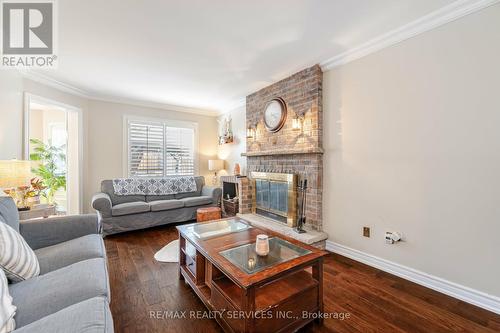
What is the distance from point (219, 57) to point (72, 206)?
3820mm

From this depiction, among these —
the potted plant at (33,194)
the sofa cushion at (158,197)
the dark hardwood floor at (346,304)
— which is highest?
the potted plant at (33,194)

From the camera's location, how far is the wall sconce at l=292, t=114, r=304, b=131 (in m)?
3.05

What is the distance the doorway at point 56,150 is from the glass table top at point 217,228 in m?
2.43

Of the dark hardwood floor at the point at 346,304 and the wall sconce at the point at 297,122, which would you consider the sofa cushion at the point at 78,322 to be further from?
the wall sconce at the point at 297,122

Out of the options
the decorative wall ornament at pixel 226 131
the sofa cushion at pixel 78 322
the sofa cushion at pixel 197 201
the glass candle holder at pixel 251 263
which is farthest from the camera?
the decorative wall ornament at pixel 226 131

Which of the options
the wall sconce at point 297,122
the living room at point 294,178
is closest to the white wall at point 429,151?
the living room at point 294,178

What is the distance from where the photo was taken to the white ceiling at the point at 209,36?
182 centimetres

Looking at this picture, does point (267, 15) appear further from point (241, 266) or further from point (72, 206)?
point (72, 206)

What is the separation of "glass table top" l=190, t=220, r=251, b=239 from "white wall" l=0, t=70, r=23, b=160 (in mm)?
2595

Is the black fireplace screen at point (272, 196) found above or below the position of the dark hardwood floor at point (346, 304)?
above

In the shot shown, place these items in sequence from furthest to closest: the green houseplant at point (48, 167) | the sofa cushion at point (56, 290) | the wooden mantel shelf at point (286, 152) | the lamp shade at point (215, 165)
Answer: the lamp shade at point (215, 165) → the green houseplant at point (48, 167) → the wooden mantel shelf at point (286, 152) → the sofa cushion at point (56, 290)

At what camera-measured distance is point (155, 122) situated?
4.75m

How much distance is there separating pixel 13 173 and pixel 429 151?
13.6ft

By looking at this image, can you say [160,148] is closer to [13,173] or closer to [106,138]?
[106,138]
